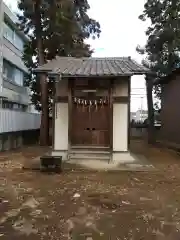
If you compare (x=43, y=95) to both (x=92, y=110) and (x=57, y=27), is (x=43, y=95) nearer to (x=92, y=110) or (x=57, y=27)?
(x=57, y=27)

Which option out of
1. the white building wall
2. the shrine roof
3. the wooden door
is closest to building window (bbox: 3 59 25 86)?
the shrine roof

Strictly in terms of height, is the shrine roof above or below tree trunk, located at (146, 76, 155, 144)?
above

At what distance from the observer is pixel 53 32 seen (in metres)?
19.7

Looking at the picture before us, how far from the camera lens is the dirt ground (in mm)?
5176

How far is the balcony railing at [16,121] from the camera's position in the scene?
1658cm

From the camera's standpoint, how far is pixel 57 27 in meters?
19.1

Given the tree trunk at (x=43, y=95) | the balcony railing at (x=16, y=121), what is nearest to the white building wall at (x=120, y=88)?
the balcony railing at (x=16, y=121)

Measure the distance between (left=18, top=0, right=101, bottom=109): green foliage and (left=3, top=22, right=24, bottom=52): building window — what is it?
251 centimetres

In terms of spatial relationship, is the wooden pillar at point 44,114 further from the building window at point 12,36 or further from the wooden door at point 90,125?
the wooden door at point 90,125

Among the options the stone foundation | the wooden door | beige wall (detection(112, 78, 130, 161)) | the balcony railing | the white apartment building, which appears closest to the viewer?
beige wall (detection(112, 78, 130, 161))

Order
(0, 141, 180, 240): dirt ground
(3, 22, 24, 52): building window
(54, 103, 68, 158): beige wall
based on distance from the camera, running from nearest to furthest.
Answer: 1. (0, 141, 180, 240): dirt ground
2. (54, 103, 68, 158): beige wall
3. (3, 22, 24, 52): building window

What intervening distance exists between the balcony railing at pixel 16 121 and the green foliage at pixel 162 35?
8341 mm

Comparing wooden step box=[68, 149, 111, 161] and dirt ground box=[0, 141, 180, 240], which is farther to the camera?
wooden step box=[68, 149, 111, 161]

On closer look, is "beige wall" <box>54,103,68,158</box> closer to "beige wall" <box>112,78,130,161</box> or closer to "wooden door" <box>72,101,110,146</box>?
"wooden door" <box>72,101,110,146</box>
